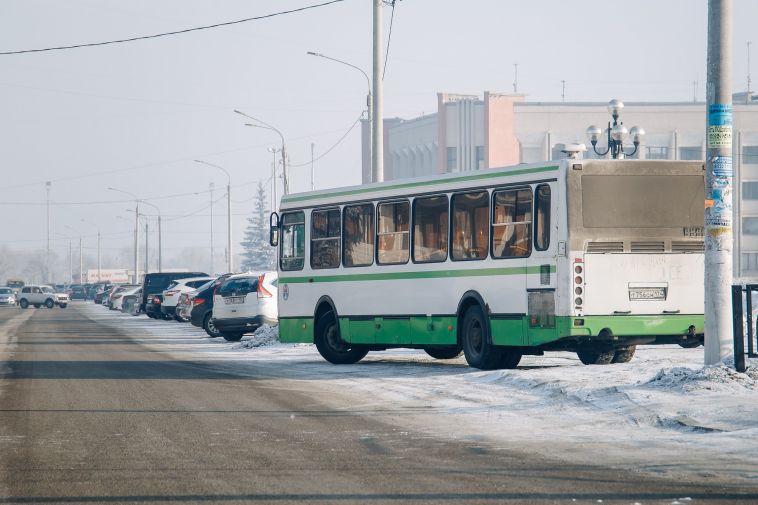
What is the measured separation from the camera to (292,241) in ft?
82.0

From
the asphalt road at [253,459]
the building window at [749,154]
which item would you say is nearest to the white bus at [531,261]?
the asphalt road at [253,459]

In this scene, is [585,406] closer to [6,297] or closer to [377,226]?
[377,226]

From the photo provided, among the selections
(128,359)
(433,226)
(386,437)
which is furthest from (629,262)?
(128,359)

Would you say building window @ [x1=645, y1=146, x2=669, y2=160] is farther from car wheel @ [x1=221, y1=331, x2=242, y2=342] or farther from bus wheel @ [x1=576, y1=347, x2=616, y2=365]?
bus wheel @ [x1=576, y1=347, x2=616, y2=365]

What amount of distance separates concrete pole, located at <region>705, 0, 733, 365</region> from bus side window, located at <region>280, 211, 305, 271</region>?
34.2ft

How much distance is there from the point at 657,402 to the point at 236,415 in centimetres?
448

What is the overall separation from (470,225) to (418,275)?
5.19 feet

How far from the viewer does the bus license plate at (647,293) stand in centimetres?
1836

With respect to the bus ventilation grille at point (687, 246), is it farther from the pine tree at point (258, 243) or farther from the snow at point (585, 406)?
the pine tree at point (258, 243)

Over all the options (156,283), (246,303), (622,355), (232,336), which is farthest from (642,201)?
(156,283)

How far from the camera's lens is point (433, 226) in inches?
827

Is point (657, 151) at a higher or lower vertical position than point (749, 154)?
higher

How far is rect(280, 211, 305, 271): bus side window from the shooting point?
80.8ft

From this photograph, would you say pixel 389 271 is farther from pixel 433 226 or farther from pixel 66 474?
pixel 66 474
